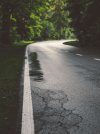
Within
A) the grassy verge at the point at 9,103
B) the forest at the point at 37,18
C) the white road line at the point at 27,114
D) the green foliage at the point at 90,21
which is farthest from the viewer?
the forest at the point at 37,18

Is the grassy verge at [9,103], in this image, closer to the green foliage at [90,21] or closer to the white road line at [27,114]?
the white road line at [27,114]

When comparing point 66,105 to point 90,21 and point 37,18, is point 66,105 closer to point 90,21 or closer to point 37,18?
point 90,21

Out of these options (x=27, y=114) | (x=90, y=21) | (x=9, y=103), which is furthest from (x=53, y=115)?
(x=90, y=21)

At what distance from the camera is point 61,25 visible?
355 feet

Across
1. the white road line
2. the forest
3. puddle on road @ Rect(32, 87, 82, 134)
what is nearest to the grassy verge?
the white road line

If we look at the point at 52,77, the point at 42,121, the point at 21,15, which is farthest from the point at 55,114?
the point at 21,15

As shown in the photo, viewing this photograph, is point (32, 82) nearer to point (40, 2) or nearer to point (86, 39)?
point (86, 39)

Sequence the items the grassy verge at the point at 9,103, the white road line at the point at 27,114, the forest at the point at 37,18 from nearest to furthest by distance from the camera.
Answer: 1. the white road line at the point at 27,114
2. the grassy verge at the point at 9,103
3. the forest at the point at 37,18

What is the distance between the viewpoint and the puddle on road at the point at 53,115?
493cm

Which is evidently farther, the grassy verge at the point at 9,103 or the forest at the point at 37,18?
the forest at the point at 37,18

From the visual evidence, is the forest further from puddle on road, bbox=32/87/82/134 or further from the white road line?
puddle on road, bbox=32/87/82/134

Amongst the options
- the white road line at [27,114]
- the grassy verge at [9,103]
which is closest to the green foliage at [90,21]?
the grassy verge at [9,103]

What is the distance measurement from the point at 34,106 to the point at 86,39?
29057 millimetres

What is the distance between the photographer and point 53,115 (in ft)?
18.8
